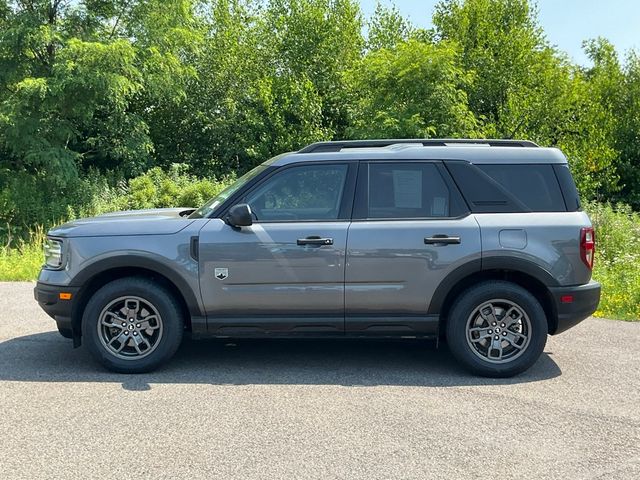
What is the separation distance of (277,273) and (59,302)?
185 cm

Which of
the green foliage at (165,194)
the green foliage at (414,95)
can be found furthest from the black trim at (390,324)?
the green foliage at (414,95)

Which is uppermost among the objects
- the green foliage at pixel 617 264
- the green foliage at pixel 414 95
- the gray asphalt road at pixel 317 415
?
the green foliage at pixel 414 95

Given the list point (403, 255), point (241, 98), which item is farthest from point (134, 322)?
point (241, 98)

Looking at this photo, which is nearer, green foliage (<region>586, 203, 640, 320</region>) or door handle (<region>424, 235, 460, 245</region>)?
door handle (<region>424, 235, 460, 245</region>)

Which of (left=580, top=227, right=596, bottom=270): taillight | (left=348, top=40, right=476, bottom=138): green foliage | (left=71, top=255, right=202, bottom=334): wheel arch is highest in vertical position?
(left=348, top=40, right=476, bottom=138): green foliage

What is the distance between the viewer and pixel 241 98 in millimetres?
23641

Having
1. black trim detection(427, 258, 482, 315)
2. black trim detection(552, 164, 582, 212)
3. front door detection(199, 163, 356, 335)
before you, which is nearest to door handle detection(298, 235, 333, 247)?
front door detection(199, 163, 356, 335)

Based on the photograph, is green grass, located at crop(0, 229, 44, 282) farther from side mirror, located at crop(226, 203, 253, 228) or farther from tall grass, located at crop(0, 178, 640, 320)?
side mirror, located at crop(226, 203, 253, 228)

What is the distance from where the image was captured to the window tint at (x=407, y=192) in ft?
17.6

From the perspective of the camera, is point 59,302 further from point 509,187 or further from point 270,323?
point 509,187

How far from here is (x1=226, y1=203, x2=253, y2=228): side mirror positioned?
5.12 m

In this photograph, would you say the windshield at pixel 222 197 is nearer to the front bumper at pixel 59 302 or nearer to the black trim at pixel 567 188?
the front bumper at pixel 59 302

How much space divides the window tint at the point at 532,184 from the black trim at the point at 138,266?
2.71 meters

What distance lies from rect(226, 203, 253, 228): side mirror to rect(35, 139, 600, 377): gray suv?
11 millimetres
